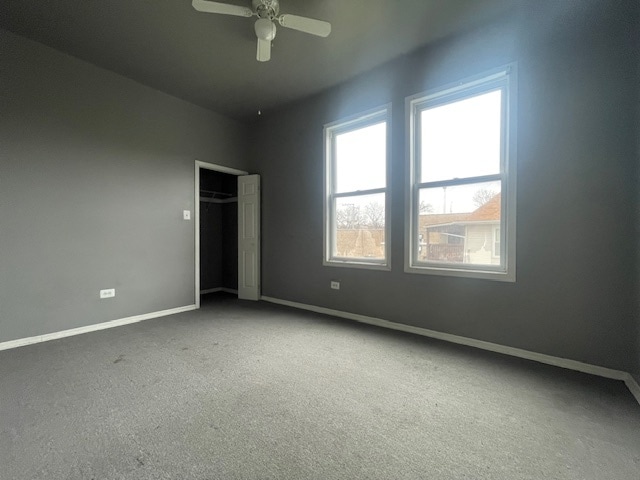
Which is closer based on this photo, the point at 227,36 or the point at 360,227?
the point at 227,36

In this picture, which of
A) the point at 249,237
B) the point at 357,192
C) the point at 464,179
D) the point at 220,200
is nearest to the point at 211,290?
the point at 249,237

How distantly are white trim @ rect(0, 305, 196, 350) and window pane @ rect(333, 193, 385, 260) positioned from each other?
2.42m

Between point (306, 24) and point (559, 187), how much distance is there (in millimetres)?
2443

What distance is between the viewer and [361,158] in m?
3.59

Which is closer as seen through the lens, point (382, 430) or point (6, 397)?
point (382, 430)

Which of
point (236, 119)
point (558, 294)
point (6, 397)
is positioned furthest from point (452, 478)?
point (236, 119)

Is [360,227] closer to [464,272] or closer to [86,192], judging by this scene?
[464,272]

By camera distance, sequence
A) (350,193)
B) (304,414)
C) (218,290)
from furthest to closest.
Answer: (218,290)
(350,193)
(304,414)

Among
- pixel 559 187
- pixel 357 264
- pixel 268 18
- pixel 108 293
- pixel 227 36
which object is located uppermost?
pixel 227 36

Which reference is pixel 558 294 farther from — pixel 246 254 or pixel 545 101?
pixel 246 254

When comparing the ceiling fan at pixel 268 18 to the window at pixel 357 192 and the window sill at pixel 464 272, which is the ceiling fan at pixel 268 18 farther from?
the window sill at pixel 464 272

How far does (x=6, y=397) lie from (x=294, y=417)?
1.91m

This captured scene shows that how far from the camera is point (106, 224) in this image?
3.29 meters

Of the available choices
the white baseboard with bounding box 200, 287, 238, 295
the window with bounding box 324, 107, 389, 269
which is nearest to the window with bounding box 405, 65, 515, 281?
the window with bounding box 324, 107, 389, 269
